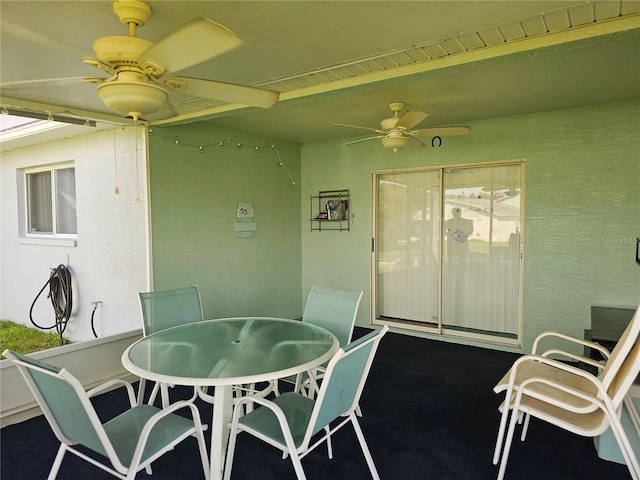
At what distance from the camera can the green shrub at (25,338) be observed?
4.76 m

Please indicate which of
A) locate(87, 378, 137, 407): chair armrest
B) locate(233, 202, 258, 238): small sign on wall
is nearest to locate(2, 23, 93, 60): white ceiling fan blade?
locate(87, 378, 137, 407): chair armrest

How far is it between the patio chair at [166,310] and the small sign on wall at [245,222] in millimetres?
1486

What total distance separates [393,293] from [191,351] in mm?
3282

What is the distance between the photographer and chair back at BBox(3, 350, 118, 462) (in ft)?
4.96

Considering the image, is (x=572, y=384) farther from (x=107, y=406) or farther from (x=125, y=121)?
(x=125, y=121)

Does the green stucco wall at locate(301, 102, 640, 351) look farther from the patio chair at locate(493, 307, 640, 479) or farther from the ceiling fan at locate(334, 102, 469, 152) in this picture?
the patio chair at locate(493, 307, 640, 479)

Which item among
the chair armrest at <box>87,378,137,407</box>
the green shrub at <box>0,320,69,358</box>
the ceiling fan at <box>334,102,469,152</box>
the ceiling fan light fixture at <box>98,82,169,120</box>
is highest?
the ceiling fan at <box>334,102,469,152</box>

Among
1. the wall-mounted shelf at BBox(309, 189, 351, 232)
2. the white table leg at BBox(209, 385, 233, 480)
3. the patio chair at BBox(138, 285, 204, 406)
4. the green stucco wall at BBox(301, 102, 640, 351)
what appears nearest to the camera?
the white table leg at BBox(209, 385, 233, 480)

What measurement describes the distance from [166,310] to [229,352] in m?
0.98

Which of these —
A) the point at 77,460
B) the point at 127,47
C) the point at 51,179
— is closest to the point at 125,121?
the point at 51,179

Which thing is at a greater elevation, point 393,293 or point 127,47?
point 127,47

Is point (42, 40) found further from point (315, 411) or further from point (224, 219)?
point (224, 219)

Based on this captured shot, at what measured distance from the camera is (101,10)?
5.97 ft

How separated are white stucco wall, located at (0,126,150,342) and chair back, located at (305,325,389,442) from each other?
248cm
